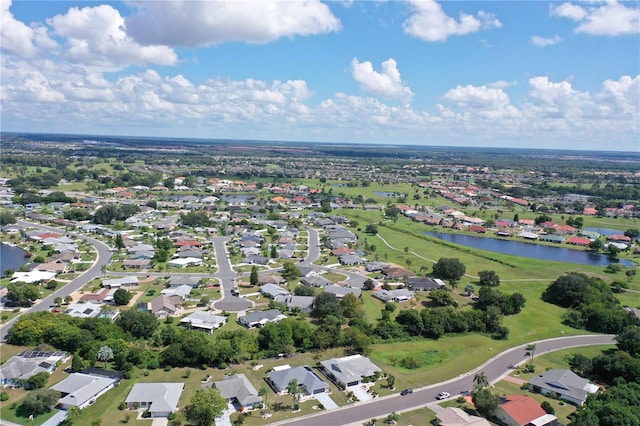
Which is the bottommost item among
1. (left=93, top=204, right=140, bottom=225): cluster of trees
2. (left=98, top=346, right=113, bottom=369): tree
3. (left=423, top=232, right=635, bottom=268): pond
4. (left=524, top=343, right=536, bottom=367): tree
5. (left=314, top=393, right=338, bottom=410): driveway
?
(left=423, top=232, right=635, bottom=268): pond

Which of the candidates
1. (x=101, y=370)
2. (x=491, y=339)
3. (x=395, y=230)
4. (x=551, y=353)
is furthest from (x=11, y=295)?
(x=395, y=230)

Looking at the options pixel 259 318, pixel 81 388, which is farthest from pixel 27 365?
pixel 259 318

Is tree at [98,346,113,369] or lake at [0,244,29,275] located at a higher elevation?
tree at [98,346,113,369]

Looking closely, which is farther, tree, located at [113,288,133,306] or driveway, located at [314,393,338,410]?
tree, located at [113,288,133,306]

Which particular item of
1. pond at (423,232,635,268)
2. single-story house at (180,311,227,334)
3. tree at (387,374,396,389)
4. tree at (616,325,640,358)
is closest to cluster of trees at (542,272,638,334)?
tree at (616,325,640,358)

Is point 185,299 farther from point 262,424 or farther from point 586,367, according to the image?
point 586,367

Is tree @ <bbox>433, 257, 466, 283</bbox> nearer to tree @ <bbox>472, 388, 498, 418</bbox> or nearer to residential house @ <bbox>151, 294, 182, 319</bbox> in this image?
tree @ <bbox>472, 388, 498, 418</bbox>
